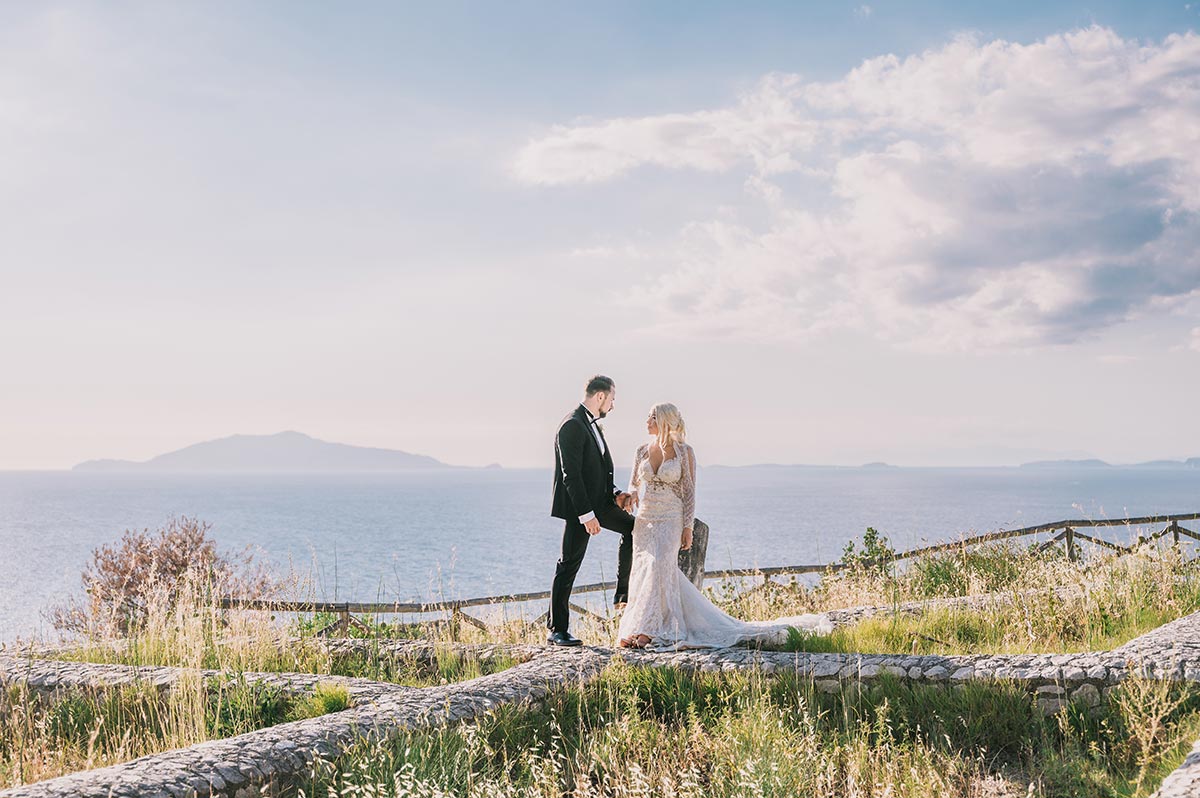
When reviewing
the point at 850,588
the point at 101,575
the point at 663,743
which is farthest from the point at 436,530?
the point at 663,743

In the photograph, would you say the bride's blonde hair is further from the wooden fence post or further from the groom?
the wooden fence post

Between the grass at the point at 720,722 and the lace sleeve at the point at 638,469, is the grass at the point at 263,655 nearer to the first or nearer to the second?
the grass at the point at 720,722

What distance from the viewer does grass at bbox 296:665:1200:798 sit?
16.2ft

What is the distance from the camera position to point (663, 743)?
5.85 m

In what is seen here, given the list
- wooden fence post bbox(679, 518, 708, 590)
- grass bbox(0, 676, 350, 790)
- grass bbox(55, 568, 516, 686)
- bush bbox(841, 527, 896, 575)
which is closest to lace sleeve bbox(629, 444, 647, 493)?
wooden fence post bbox(679, 518, 708, 590)

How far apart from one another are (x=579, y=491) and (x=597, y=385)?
976 mm

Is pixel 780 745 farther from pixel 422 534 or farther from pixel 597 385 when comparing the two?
pixel 422 534

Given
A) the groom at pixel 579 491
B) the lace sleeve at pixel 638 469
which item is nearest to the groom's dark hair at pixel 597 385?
the groom at pixel 579 491

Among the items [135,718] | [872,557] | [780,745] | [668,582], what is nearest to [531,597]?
[668,582]

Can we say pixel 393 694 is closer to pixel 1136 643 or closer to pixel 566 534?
pixel 566 534

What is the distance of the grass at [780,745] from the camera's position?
4934 millimetres

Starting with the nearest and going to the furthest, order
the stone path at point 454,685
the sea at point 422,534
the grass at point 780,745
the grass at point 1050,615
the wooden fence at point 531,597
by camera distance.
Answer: the stone path at point 454,685 → the grass at point 780,745 → the grass at point 1050,615 → the wooden fence at point 531,597 → the sea at point 422,534

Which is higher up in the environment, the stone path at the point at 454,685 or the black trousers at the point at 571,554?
the black trousers at the point at 571,554

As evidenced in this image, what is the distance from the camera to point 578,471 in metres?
8.22
